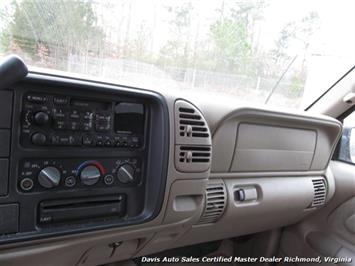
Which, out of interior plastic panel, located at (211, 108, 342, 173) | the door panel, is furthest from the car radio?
the door panel

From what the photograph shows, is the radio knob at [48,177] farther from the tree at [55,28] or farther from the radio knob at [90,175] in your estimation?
the tree at [55,28]

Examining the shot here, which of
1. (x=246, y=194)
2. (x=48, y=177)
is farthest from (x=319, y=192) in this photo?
(x=48, y=177)

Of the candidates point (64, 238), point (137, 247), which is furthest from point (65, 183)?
point (137, 247)

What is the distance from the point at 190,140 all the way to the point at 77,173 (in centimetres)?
35

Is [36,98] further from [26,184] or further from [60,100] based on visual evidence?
[26,184]

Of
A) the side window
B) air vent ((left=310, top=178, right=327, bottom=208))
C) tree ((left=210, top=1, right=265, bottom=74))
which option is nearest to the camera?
tree ((left=210, top=1, right=265, bottom=74))

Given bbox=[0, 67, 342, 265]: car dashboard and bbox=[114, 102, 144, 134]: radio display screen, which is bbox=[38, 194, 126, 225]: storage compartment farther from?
bbox=[114, 102, 144, 134]: radio display screen

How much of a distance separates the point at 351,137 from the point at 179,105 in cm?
144

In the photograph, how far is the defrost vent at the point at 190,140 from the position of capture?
100 cm

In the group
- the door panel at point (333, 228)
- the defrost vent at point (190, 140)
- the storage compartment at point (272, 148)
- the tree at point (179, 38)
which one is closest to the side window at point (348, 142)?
the door panel at point (333, 228)

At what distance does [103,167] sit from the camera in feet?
3.00

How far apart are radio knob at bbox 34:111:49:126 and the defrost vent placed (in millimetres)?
373

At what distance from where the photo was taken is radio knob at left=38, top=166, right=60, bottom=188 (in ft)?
2.68

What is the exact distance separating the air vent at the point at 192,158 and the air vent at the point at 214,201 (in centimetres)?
29
